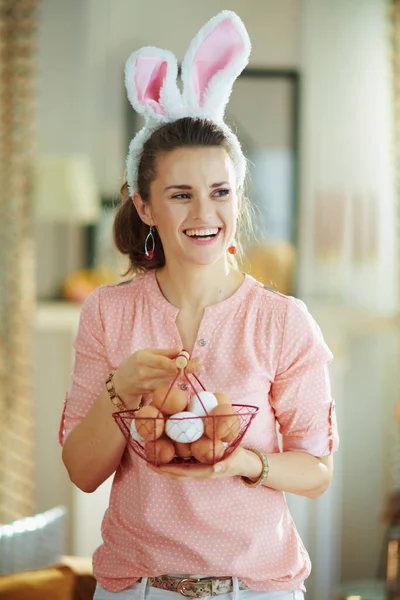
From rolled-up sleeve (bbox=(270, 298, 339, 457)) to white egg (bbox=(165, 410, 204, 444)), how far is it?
24 cm

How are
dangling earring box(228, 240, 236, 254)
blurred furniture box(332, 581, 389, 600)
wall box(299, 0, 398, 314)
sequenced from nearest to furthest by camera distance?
dangling earring box(228, 240, 236, 254) < blurred furniture box(332, 581, 389, 600) < wall box(299, 0, 398, 314)

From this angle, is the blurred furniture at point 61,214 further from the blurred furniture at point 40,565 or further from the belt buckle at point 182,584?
the belt buckle at point 182,584

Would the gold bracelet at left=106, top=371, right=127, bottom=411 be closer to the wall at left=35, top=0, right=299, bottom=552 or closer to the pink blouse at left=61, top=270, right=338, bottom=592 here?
the pink blouse at left=61, top=270, right=338, bottom=592

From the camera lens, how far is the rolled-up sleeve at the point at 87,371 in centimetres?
148

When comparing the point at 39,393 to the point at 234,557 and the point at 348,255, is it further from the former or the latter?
the point at 234,557

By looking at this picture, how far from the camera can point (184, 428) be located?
122 centimetres

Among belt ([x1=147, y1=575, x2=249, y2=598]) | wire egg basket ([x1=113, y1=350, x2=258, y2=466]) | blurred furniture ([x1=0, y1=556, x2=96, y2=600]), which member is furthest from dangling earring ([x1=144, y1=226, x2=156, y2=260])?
blurred furniture ([x1=0, y1=556, x2=96, y2=600])

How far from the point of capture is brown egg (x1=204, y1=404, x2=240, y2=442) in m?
1.21

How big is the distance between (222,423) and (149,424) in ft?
0.34

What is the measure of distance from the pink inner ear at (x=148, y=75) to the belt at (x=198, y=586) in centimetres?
80

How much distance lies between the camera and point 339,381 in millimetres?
3494

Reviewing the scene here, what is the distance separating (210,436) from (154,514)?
0.26 meters

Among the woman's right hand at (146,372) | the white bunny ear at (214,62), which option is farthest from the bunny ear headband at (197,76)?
the woman's right hand at (146,372)

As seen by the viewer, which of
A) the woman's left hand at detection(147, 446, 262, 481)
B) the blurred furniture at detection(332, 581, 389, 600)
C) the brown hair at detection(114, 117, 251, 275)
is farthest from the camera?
the blurred furniture at detection(332, 581, 389, 600)
